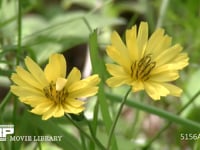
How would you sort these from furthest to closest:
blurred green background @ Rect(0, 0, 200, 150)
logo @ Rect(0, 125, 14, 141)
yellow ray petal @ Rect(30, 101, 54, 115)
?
blurred green background @ Rect(0, 0, 200, 150) → logo @ Rect(0, 125, 14, 141) → yellow ray petal @ Rect(30, 101, 54, 115)

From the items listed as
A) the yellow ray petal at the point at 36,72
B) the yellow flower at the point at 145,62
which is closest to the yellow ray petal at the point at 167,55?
the yellow flower at the point at 145,62

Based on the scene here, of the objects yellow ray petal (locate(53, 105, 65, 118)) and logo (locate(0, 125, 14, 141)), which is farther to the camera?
logo (locate(0, 125, 14, 141))

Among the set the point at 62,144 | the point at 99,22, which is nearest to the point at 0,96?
the point at 99,22

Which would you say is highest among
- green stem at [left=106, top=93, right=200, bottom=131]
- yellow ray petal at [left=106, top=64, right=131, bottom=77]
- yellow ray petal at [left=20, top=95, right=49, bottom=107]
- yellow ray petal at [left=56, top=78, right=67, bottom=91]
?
yellow ray petal at [left=106, top=64, right=131, bottom=77]

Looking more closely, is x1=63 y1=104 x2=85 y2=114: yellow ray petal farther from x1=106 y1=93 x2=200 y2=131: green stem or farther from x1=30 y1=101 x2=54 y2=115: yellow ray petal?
x1=106 y1=93 x2=200 y2=131: green stem

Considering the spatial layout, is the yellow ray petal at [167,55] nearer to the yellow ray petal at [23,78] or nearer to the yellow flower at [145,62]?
the yellow flower at [145,62]

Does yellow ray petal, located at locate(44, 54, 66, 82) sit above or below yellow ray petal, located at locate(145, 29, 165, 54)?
below

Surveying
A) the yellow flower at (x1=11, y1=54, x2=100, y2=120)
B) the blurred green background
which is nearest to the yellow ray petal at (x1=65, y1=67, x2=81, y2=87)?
the yellow flower at (x1=11, y1=54, x2=100, y2=120)

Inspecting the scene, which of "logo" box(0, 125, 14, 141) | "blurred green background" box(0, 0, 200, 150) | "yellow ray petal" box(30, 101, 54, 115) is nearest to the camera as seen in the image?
"yellow ray petal" box(30, 101, 54, 115)

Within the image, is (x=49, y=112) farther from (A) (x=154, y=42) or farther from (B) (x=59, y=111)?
(A) (x=154, y=42)

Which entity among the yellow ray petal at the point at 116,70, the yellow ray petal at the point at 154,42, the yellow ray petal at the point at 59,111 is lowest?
the yellow ray petal at the point at 59,111
